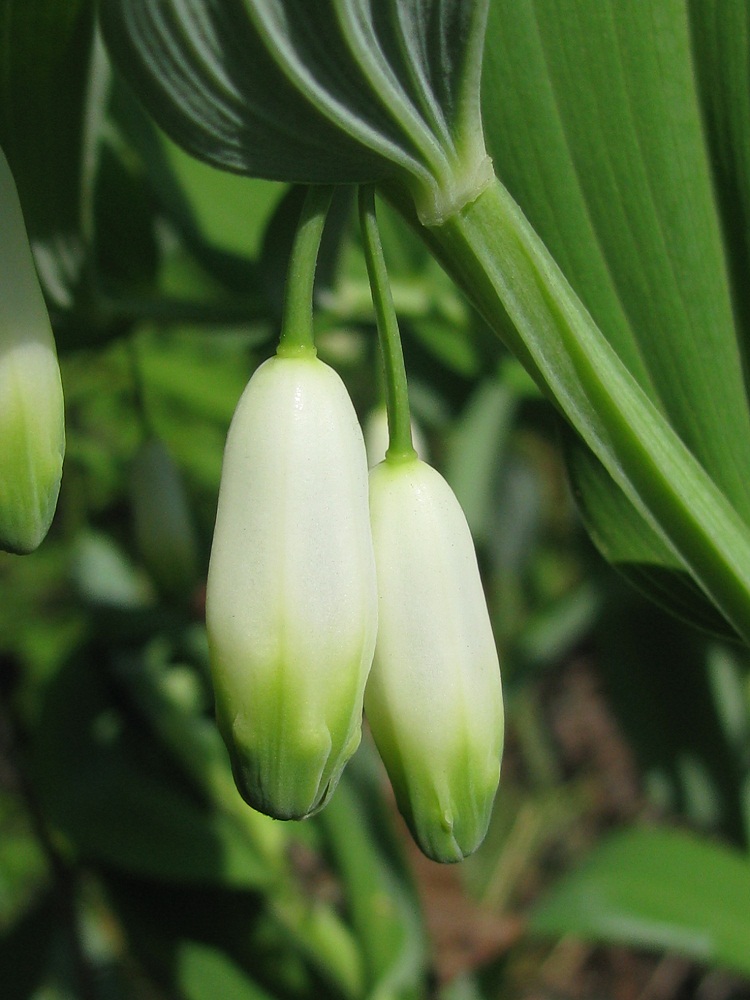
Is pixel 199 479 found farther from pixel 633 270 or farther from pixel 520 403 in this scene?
pixel 633 270

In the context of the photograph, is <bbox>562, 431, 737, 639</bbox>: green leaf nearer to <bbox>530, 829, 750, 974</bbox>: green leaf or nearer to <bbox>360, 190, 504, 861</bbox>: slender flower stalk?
<bbox>360, 190, 504, 861</bbox>: slender flower stalk

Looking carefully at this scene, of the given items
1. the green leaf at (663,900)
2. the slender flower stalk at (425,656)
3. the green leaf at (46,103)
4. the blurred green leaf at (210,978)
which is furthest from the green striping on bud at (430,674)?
the blurred green leaf at (210,978)

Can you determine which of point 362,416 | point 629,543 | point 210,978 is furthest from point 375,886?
point 362,416

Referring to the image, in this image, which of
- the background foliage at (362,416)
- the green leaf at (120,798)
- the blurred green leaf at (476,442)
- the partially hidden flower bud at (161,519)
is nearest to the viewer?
the background foliage at (362,416)

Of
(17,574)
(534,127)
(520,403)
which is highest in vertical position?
(534,127)

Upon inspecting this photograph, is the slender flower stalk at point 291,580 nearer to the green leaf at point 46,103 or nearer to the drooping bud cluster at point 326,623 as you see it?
the drooping bud cluster at point 326,623

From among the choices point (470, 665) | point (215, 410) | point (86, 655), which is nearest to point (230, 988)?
point (86, 655)

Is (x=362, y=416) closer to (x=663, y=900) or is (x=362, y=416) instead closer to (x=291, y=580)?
(x=663, y=900)
